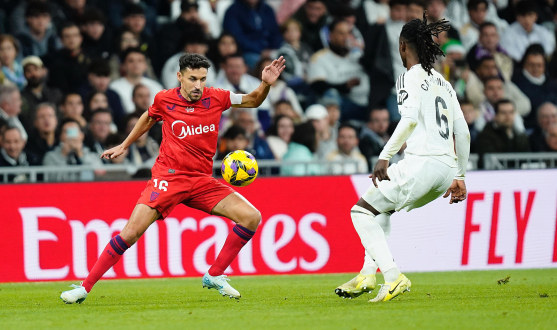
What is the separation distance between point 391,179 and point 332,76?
24.2ft

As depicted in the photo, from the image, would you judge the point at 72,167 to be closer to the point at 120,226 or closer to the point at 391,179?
the point at 120,226

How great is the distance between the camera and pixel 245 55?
574 inches

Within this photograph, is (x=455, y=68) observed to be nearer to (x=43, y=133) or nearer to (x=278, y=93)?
(x=278, y=93)

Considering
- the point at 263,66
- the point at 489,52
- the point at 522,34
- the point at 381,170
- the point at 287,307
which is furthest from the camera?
the point at 522,34

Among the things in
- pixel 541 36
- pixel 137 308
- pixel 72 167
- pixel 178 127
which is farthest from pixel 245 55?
pixel 137 308

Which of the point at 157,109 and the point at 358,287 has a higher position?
the point at 157,109

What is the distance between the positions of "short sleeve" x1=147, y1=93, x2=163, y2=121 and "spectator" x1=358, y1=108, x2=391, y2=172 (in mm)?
5800

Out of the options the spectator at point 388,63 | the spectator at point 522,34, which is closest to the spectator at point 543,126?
the spectator at point 522,34

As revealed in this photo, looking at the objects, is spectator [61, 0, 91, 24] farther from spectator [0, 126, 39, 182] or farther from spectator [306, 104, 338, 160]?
spectator [306, 104, 338, 160]

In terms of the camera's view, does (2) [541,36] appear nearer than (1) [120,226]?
No

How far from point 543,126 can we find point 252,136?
4.95 metres

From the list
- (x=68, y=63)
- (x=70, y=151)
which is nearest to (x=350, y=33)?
(x=68, y=63)

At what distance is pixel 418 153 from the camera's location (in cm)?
699

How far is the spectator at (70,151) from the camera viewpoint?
38.2 ft
